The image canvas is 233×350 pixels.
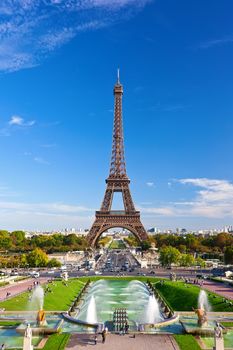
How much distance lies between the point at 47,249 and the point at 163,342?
76.6m

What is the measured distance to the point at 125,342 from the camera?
73.7ft

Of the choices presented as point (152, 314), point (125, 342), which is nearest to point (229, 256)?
point (152, 314)

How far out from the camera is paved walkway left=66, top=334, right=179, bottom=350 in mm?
21469

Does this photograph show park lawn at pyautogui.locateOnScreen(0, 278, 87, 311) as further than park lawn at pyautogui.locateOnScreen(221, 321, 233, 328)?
Yes

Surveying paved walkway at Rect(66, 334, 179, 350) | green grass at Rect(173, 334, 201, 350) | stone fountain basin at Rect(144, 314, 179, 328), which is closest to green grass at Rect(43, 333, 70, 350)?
paved walkway at Rect(66, 334, 179, 350)

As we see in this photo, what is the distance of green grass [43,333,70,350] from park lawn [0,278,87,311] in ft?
32.5

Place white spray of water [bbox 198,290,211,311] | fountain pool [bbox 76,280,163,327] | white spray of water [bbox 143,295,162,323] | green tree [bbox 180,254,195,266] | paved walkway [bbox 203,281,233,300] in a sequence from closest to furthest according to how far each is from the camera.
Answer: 1. white spray of water [bbox 143,295,162,323]
2. fountain pool [bbox 76,280,163,327]
3. white spray of water [bbox 198,290,211,311]
4. paved walkway [bbox 203,281,233,300]
5. green tree [bbox 180,254,195,266]

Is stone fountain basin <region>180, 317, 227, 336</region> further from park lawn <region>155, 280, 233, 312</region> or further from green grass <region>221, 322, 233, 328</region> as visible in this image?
park lawn <region>155, 280, 233, 312</region>

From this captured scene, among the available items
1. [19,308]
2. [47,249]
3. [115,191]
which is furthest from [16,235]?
[19,308]

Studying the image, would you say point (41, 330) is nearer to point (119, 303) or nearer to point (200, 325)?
point (200, 325)

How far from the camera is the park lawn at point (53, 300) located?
111ft

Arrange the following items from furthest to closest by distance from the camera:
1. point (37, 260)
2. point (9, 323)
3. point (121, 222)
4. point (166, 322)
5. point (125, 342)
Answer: point (121, 222), point (37, 260), point (166, 322), point (9, 323), point (125, 342)

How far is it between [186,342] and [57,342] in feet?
23.4

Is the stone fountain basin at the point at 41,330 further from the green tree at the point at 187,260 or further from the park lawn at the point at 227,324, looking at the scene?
the green tree at the point at 187,260
